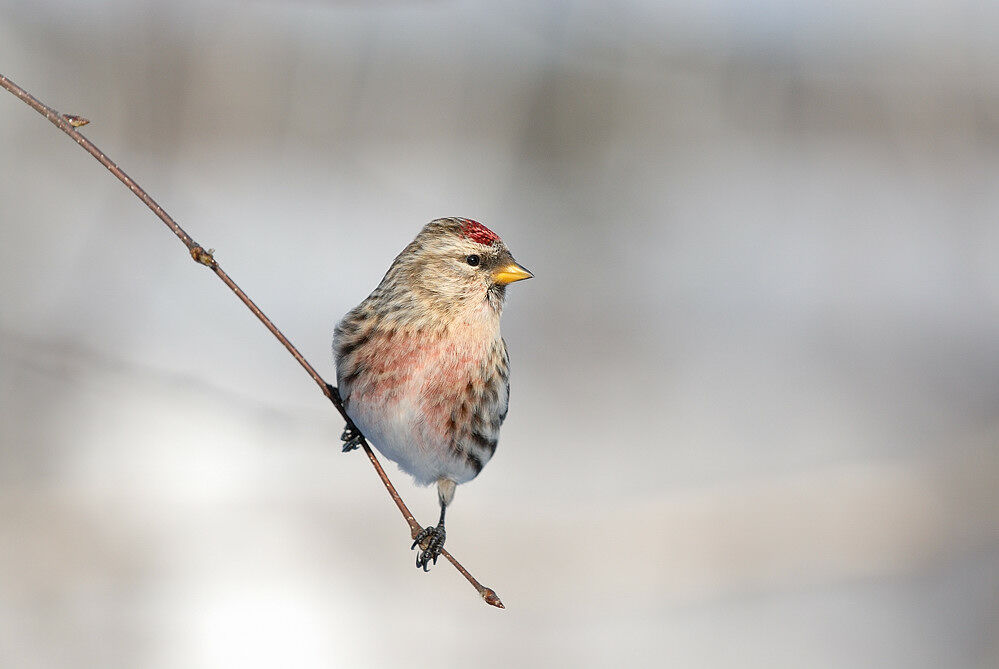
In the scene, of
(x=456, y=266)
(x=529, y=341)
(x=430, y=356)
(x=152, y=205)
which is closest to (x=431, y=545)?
(x=430, y=356)

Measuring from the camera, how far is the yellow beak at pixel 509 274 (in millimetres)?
1079

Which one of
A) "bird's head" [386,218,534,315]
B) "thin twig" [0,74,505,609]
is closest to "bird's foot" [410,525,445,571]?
"bird's head" [386,218,534,315]

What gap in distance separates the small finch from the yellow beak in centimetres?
2

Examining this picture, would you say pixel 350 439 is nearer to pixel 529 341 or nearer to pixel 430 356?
pixel 430 356

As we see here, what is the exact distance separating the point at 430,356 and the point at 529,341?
9.89ft

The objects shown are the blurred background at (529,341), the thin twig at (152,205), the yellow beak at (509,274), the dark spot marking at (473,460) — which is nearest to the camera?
the thin twig at (152,205)

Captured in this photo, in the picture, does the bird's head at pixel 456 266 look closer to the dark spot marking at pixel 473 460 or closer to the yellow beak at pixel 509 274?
the yellow beak at pixel 509 274

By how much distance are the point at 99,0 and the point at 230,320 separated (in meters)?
1.64

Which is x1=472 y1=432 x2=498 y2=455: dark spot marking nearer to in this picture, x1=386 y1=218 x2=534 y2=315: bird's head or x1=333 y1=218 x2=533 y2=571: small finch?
x1=333 y1=218 x2=533 y2=571: small finch

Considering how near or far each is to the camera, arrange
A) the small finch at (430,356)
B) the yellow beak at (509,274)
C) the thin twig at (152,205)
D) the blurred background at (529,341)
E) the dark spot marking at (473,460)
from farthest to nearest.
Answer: the blurred background at (529,341), the dark spot marking at (473,460), the small finch at (430,356), the yellow beak at (509,274), the thin twig at (152,205)

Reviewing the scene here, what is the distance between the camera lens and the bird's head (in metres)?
1.16

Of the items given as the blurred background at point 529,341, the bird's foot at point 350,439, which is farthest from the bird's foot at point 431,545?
the blurred background at point 529,341

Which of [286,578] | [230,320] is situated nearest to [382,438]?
[286,578]

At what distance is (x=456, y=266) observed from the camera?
1.22 meters
